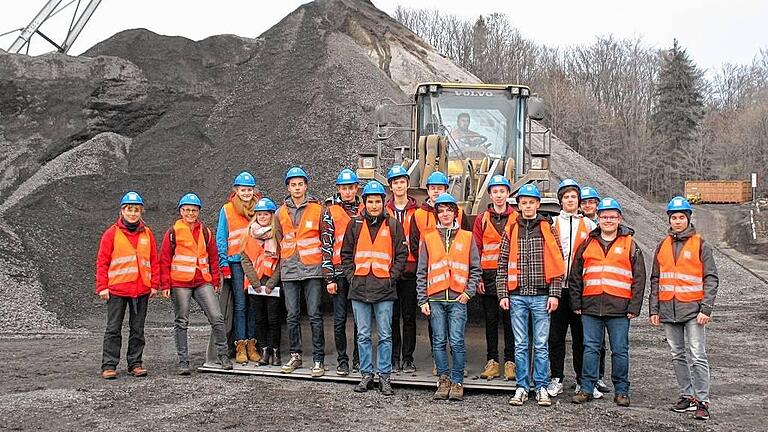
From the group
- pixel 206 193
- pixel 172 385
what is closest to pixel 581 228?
pixel 172 385

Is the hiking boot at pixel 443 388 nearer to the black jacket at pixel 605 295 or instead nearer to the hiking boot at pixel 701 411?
the black jacket at pixel 605 295

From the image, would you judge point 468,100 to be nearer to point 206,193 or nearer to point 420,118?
point 420,118

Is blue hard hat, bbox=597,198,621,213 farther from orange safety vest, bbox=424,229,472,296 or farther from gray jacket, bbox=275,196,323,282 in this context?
gray jacket, bbox=275,196,323,282

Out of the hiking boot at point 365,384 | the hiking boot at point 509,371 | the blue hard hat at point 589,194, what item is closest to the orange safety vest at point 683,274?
the blue hard hat at point 589,194

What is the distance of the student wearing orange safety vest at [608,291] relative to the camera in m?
6.59

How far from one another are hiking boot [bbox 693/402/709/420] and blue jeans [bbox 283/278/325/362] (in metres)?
3.47

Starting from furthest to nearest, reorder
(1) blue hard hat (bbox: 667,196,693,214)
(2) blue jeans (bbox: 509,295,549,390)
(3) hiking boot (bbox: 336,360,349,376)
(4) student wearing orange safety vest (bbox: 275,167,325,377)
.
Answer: (4) student wearing orange safety vest (bbox: 275,167,325,377), (3) hiking boot (bbox: 336,360,349,376), (2) blue jeans (bbox: 509,295,549,390), (1) blue hard hat (bbox: 667,196,693,214)

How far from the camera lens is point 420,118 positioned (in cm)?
1091

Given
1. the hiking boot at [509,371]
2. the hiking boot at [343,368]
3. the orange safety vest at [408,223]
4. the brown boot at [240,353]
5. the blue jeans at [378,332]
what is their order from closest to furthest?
the blue jeans at [378,332] < the hiking boot at [509,371] < the orange safety vest at [408,223] < the hiking boot at [343,368] < the brown boot at [240,353]

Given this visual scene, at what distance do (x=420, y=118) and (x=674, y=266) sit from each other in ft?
17.2

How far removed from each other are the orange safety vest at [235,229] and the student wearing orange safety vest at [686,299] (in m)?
4.17

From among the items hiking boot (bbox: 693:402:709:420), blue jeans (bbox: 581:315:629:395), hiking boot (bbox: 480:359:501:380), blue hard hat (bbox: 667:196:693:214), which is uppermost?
blue hard hat (bbox: 667:196:693:214)

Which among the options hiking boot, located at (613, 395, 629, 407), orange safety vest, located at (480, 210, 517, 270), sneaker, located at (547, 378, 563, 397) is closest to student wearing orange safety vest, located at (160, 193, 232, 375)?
orange safety vest, located at (480, 210, 517, 270)

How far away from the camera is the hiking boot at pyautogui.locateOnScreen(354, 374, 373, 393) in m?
7.05
